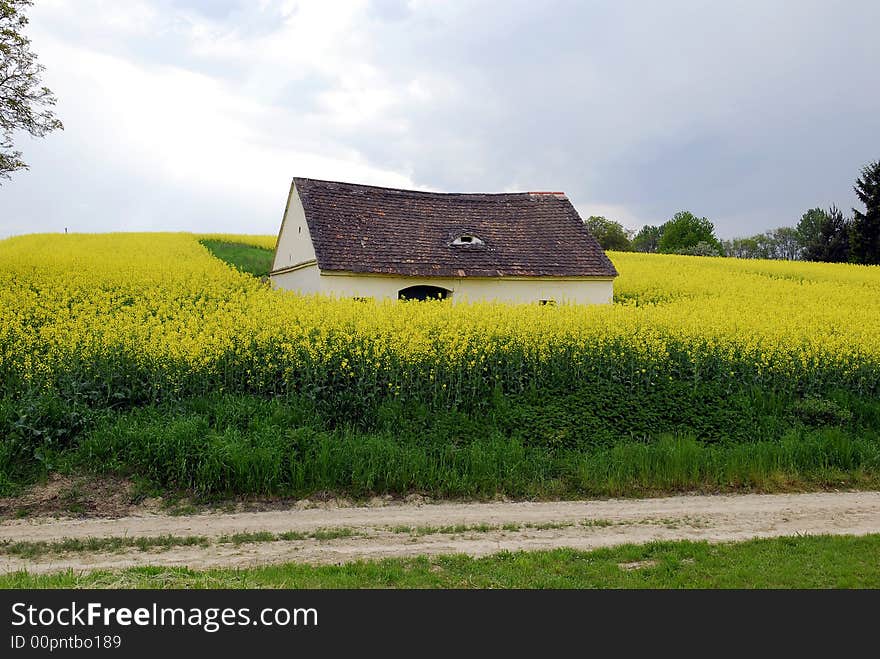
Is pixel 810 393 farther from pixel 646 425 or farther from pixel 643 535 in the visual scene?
pixel 643 535

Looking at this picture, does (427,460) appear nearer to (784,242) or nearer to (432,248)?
(432,248)

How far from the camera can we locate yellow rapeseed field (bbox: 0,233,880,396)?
1250 centimetres

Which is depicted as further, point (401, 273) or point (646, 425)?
point (401, 273)

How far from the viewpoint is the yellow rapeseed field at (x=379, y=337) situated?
492 inches

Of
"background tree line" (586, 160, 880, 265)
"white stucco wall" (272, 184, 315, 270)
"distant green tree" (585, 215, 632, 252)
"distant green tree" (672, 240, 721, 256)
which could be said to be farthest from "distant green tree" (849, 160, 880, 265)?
"white stucco wall" (272, 184, 315, 270)

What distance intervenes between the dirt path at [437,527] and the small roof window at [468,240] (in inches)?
547

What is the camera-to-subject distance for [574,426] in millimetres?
12242

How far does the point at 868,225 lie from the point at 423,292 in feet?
155

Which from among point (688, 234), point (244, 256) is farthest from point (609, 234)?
point (244, 256)

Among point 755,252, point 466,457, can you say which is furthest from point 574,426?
point 755,252

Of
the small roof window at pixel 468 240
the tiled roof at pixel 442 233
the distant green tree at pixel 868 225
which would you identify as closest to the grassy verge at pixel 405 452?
the tiled roof at pixel 442 233

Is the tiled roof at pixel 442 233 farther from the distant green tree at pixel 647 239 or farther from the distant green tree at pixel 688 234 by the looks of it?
the distant green tree at pixel 647 239
